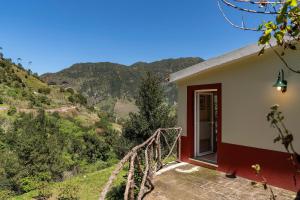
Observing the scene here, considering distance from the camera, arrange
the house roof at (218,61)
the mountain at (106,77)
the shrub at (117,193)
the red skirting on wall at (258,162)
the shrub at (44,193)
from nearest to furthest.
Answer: the red skirting on wall at (258,162)
the house roof at (218,61)
the shrub at (117,193)
the shrub at (44,193)
the mountain at (106,77)

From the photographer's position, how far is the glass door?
307 inches

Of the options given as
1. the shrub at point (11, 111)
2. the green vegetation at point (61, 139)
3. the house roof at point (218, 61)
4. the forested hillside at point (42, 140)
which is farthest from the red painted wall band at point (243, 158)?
the shrub at point (11, 111)

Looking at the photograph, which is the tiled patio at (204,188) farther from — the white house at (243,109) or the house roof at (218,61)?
the house roof at (218,61)

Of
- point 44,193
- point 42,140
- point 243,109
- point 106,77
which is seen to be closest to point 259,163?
point 243,109

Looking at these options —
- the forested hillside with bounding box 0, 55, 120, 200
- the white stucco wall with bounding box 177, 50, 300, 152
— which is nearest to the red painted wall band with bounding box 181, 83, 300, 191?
the white stucco wall with bounding box 177, 50, 300, 152

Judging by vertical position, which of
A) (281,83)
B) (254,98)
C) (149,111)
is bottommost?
(149,111)

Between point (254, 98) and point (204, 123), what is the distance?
262 cm

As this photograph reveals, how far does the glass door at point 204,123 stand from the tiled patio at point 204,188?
1392 millimetres

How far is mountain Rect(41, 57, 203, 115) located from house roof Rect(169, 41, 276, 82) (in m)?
65.6

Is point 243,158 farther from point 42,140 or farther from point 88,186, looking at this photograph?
point 42,140

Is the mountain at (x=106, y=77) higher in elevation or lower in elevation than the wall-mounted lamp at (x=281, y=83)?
higher

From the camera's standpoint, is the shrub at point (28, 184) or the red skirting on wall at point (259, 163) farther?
the shrub at point (28, 184)

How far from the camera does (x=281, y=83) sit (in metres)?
5.28

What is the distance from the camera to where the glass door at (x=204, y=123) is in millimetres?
7792
